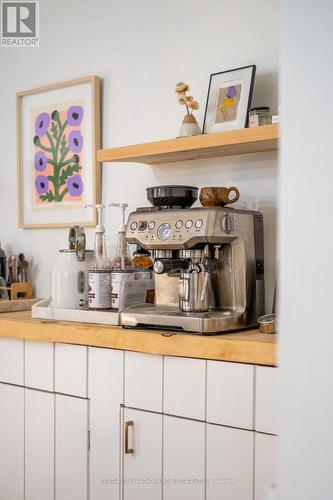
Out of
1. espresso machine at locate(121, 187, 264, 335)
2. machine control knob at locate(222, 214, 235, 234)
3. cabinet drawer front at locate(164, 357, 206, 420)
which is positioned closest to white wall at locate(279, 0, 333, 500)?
cabinet drawer front at locate(164, 357, 206, 420)

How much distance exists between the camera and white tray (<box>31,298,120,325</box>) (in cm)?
230

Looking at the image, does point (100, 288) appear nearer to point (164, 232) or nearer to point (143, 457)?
point (164, 232)

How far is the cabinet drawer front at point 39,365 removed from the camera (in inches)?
91.2

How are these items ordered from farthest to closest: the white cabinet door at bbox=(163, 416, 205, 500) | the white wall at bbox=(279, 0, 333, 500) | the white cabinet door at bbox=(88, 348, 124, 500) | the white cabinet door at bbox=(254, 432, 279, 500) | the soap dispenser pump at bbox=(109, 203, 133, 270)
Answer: the soap dispenser pump at bbox=(109, 203, 133, 270), the white cabinet door at bbox=(88, 348, 124, 500), the white cabinet door at bbox=(163, 416, 205, 500), the white cabinet door at bbox=(254, 432, 279, 500), the white wall at bbox=(279, 0, 333, 500)

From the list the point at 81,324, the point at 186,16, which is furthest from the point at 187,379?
the point at 186,16

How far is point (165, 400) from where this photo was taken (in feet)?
6.49

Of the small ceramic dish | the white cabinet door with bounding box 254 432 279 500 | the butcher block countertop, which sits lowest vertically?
the white cabinet door with bounding box 254 432 279 500

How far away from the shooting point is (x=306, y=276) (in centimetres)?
95

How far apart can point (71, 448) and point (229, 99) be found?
1331 mm

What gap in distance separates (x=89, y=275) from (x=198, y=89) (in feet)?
2.73

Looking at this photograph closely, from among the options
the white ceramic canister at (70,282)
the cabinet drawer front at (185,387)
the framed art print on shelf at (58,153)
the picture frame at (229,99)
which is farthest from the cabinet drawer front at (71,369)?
the picture frame at (229,99)

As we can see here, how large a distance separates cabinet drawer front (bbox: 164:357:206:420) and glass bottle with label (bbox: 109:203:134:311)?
1.41ft

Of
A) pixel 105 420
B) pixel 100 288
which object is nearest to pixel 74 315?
pixel 100 288

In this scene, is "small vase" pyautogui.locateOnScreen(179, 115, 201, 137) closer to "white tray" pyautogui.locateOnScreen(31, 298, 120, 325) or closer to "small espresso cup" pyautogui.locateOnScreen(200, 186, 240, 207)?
"small espresso cup" pyautogui.locateOnScreen(200, 186, 240, 207)
